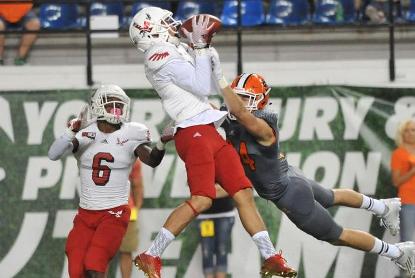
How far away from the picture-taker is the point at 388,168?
38.2 feet

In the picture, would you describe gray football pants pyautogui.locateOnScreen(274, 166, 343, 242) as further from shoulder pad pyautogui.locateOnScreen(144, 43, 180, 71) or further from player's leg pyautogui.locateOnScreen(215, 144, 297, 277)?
shoulder pad pyautogui.locateOnScreen(144, 43, 180, 71)

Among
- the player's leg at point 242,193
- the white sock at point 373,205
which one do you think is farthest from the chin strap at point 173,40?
the white sock at point 373,205

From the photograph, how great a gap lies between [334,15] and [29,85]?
317 centimetres

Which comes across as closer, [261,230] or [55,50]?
[261,230]

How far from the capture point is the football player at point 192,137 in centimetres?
834

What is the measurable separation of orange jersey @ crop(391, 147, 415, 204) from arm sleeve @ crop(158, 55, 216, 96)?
3292 mm

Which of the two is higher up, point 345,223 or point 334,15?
point 334,15

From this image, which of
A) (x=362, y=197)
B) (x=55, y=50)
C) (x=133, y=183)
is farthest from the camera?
(x=55, y=50)

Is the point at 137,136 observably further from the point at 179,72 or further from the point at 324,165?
the point at 324,165

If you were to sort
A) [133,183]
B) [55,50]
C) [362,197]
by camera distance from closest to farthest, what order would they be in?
1. [362,197]
2. [133,183]
3. [55,50]

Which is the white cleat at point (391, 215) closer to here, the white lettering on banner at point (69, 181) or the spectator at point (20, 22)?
the white lettering on banner at point (69, 181)

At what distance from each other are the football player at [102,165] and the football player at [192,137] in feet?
2.45

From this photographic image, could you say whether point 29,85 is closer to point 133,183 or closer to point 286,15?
point 133,183

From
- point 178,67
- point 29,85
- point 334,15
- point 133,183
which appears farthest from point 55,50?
point 178,67
